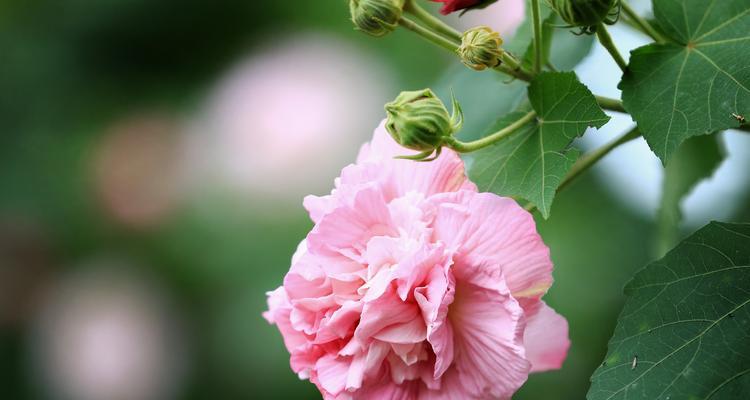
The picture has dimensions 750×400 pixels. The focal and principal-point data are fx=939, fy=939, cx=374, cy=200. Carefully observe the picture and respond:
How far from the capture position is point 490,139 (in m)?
0.49

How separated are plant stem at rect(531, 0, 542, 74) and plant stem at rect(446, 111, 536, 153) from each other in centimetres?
3

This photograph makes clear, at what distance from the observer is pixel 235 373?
5.57 feet

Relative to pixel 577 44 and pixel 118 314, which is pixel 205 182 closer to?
pixel 118 314

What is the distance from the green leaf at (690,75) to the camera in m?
0.46

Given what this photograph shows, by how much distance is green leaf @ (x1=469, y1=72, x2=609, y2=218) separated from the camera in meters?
0.47

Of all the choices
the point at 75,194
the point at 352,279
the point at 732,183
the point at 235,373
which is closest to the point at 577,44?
Answer: the point at 352,279

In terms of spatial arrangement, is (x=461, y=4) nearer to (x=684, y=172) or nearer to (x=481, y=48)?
(x=481, y=48)

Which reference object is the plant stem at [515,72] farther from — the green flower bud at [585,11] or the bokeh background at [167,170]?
the bokeh background at [167,170]

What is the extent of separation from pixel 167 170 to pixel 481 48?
4.91 ft

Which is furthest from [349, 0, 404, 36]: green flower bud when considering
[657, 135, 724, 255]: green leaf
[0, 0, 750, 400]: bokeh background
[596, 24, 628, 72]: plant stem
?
[0, 0, 750, 400]: bokeh background

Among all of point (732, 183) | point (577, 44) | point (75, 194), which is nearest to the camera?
point (577, 44)

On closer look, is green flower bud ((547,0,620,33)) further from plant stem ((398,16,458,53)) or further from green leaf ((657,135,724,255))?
green leaf ((657,135,724,255))

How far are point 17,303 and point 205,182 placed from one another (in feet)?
1.80

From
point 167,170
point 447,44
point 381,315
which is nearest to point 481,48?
point 447,44
